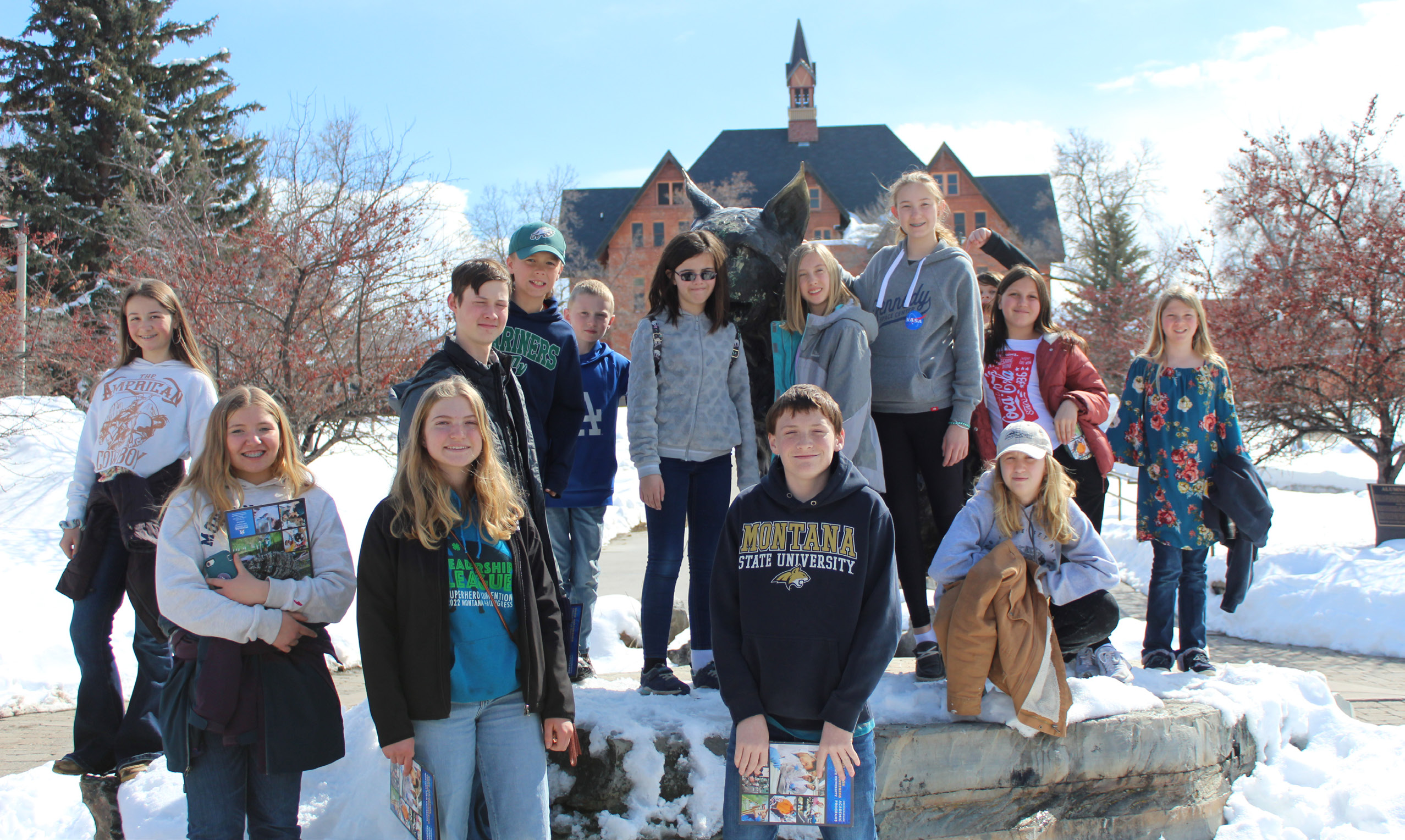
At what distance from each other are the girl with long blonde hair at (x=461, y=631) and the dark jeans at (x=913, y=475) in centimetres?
157

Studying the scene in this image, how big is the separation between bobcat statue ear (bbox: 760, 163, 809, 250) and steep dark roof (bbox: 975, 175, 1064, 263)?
33.6m

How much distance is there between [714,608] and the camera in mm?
2379

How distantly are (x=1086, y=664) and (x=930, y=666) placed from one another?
77 cm

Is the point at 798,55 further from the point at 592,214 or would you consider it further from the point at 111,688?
the point at 111,688

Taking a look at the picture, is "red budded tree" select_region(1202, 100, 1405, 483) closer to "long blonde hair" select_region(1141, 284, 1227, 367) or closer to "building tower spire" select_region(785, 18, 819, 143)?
"long blonde hair" select_region(1141, 284, 1227, 367)

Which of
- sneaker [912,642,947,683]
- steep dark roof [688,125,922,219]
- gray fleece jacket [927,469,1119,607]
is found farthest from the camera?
steep dark roof [688,125,922,219]

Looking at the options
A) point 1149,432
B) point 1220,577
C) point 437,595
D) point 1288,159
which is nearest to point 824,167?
point 1288,159

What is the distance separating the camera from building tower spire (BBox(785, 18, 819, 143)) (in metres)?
38.1

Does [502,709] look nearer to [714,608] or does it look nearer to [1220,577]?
[714,608]

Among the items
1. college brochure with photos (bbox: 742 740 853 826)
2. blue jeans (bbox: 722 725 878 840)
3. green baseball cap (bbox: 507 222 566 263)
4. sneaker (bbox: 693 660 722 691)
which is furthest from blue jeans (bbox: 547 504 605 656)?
college brochure with photos (bbox: 742 740 853 826)

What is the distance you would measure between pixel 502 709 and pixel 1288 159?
1213 centimetres

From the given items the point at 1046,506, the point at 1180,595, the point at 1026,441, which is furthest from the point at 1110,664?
the point at 1026,441

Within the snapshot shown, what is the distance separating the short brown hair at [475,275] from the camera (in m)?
2.68

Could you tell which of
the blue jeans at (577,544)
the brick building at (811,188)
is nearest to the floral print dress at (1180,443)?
the blue jeans at (577,544)
